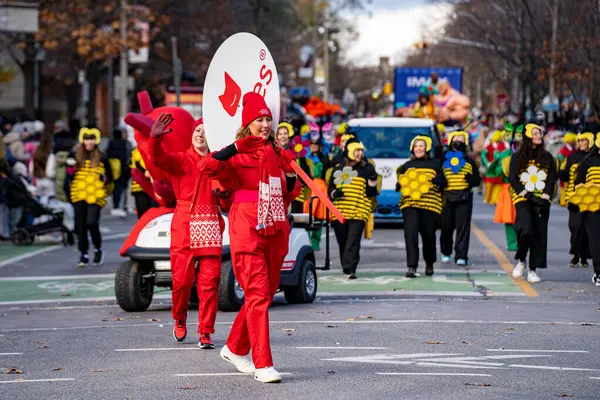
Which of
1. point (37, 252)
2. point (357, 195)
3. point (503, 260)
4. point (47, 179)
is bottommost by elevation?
point (37, 252)

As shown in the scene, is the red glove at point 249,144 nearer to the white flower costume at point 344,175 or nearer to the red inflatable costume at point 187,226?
the red inflatable costume at point 187,226

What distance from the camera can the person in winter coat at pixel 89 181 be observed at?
18.3 meters

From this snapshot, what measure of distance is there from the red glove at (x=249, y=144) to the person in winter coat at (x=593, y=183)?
789cm

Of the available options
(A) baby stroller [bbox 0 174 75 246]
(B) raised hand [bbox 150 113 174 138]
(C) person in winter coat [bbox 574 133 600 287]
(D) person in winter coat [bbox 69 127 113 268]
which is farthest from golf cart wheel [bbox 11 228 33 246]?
(B) raised hand [bbox 150 113 174 138]

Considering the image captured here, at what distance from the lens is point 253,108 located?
30.8 ft

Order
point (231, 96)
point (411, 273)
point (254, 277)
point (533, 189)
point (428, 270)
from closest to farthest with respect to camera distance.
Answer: point (254, 277), point (231, 96), point (533, 189), point (411, 273), point (428, 270)

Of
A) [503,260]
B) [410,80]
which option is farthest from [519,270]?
[410,80]

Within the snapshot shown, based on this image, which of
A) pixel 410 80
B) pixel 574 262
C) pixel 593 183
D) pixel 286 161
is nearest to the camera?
pixel 286 161

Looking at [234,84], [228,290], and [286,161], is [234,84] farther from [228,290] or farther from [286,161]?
[228,290]

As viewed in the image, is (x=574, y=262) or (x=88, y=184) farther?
(x=574, y=262)

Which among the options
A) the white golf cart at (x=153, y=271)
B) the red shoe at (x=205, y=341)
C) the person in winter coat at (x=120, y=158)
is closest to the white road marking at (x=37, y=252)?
the person in winter coat at (x=120, y=158)

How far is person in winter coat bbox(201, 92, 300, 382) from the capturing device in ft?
30.1

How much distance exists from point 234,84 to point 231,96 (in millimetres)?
101

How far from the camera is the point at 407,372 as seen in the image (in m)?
9.54
